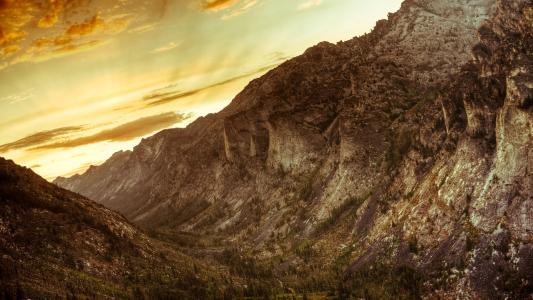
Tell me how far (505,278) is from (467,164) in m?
55.7

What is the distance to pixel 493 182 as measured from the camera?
178 m

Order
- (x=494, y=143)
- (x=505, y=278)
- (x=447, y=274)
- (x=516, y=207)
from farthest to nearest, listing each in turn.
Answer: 1. (x=494, y=143)
2. (x=447, y=274)
3. (x=516, y=207)
4. (x=505, y=278)

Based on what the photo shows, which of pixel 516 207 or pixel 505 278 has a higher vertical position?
pixel 516 207

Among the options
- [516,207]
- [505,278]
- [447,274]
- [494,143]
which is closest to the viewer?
[505,278]

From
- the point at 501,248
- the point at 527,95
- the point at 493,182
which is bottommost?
the point at 501,248

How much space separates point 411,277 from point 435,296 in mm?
19901

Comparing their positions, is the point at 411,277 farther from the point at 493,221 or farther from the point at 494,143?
the point at 494,143

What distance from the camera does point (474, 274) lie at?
16225 centimetres

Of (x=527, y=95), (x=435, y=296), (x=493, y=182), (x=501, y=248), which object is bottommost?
(x=435, y=296)

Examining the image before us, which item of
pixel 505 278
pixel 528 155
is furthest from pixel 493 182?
pixel 505 278

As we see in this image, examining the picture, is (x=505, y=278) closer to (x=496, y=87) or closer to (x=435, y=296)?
(x=435, y=296)

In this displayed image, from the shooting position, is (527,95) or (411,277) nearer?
(527,95)

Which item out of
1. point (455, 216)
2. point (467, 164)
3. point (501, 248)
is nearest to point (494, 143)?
point (467, 164)

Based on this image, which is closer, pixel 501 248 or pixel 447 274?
pixel 501 248
